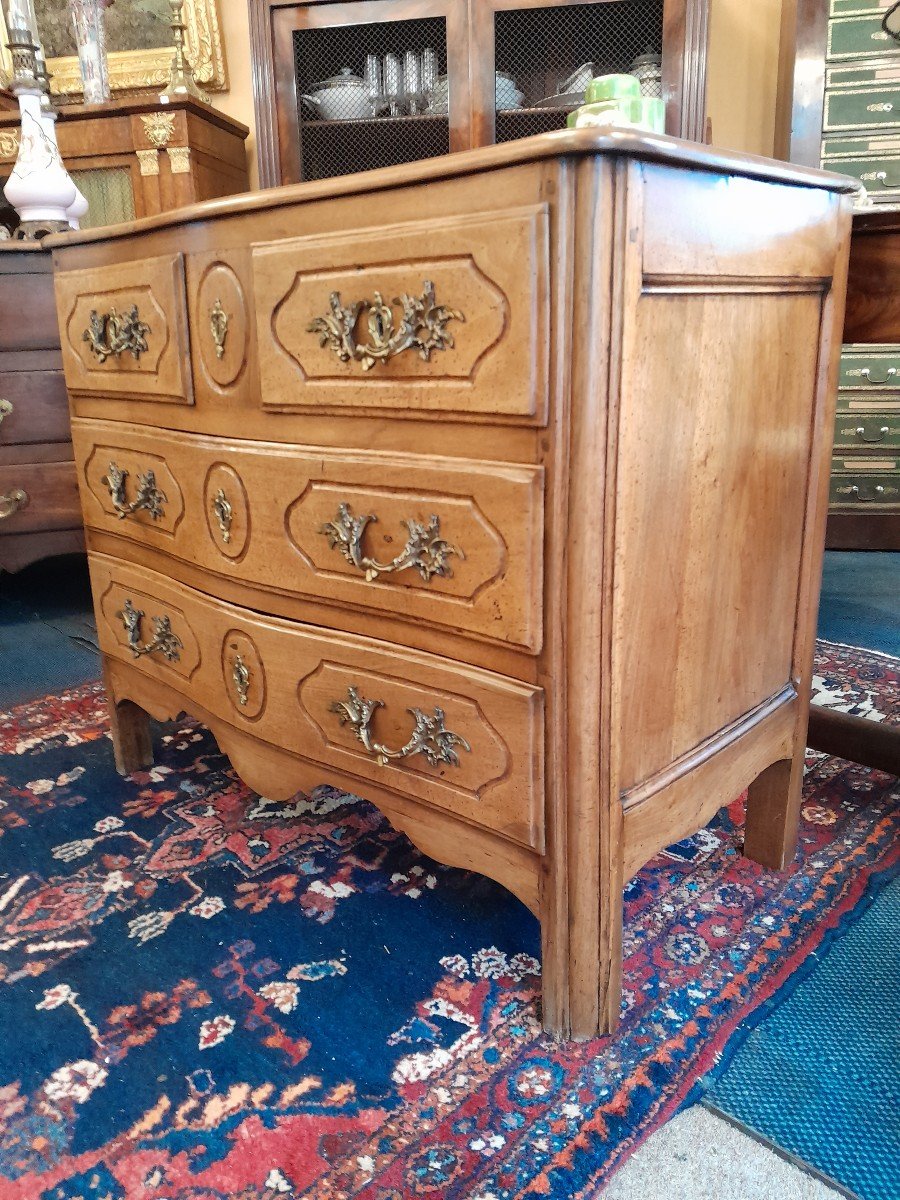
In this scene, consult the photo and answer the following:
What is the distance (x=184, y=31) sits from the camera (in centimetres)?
362

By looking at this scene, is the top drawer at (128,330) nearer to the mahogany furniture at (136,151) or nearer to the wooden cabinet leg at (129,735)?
the wooden cabinet leg at (129,735)

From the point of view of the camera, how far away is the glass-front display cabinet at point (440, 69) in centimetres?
322

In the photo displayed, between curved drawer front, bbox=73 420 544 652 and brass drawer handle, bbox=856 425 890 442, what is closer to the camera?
curved drawer front, bbox=73 420 544 652

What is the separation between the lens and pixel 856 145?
117 inches

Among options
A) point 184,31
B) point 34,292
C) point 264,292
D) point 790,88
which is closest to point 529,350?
point 264,292

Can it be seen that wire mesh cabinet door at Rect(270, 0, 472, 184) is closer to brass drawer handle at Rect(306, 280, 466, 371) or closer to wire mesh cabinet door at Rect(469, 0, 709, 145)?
wire mesh cabinet door at Rect(469, 0, 709, 145)

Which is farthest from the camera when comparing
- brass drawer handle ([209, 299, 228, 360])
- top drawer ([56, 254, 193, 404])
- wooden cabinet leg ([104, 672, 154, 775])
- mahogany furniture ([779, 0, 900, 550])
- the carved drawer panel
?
mahogany furniture ([779, 0, 900, 550])

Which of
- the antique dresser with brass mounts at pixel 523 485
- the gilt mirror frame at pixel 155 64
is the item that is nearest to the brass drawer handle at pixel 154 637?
the antique dresser with brass mounts at pixel 523 485

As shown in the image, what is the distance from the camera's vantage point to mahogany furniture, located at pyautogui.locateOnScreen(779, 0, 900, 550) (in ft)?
9.47

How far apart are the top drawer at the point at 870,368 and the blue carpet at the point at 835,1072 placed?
94.5 inches

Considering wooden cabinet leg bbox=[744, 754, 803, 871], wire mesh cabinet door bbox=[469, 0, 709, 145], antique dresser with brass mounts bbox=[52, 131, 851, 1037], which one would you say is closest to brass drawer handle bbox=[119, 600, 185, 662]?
antique dresser with brass mounts bbox=[52, 131, 851, 1037]

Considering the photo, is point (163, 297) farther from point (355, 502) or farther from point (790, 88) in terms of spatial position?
point (790, 88)

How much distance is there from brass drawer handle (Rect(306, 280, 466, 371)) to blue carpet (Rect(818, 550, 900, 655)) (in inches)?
69.6

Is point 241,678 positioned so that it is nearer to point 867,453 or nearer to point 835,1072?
point 835,1072
